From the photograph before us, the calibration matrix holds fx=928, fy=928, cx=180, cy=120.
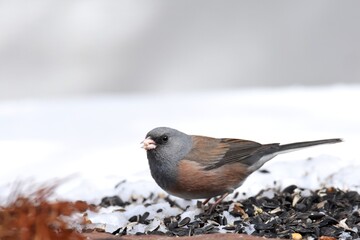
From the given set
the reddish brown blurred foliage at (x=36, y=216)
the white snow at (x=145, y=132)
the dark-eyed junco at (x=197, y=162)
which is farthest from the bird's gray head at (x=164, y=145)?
the reddish brown blurred foliage at (x=36, y=216)

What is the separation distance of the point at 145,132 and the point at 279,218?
215 centimetres

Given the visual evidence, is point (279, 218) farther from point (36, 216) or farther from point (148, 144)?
point (36, 216)

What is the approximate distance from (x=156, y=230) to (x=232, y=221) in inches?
13.9

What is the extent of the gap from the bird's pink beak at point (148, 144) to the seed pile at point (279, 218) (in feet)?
0.98

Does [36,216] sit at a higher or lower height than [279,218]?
higher

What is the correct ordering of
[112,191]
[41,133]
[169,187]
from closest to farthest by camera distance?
[169,187] → [112,191] → [41,133]

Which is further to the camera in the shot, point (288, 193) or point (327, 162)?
point (327, 162)

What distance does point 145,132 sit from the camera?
589 centimetres

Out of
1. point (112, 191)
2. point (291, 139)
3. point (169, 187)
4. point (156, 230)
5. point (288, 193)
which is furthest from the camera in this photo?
point (291, 139)

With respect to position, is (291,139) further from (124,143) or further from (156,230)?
(156,230)

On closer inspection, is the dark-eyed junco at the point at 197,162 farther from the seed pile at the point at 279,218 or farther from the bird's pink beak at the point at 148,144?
the seed pile at the point at 279,218

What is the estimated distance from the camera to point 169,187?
414 centimetres

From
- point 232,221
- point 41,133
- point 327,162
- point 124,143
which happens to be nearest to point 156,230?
point 232,221

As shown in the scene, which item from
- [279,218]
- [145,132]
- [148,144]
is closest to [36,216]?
[279,218]
